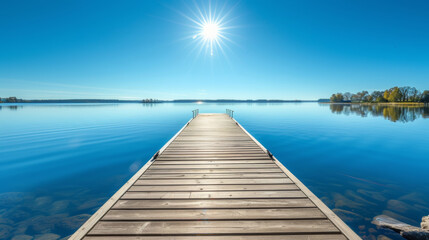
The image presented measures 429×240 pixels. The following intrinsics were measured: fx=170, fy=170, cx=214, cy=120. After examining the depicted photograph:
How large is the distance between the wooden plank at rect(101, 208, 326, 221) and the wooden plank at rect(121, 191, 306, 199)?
0.45 meters

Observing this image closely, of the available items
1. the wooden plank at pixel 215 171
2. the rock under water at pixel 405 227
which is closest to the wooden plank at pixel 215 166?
the wooden plank at pixel 215 171

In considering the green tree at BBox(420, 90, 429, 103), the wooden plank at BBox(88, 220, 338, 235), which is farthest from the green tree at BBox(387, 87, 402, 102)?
the wooden plank at BBox(88, 220, 338, 235)

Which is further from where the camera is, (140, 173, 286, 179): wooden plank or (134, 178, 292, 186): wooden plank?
(140, 173, 286, 179): wooden plank

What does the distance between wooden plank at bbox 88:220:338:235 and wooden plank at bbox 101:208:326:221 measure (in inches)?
3.8

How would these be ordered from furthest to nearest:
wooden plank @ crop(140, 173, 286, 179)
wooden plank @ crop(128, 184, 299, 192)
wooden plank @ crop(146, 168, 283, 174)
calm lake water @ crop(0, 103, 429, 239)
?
calm lake water @ crop(0, 103, 429, 239)
wooden plank @ crop(146, 168, 283, 174)
wooden plank @ crop(140, 173, 286, 179)
wooden plank @ crop(128, 184, 299, 192)

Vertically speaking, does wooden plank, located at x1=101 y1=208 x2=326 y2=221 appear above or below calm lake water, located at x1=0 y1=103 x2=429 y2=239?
above

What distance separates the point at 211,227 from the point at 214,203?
65cm

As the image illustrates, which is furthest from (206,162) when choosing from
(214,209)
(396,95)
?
(396,95)

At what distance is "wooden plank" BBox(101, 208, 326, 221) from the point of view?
3.01 m

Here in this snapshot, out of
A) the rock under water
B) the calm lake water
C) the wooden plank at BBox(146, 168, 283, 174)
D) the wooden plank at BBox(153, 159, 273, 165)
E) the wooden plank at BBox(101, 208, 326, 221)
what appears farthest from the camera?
the wooden plank at BBox(153, 159, 273, 165)

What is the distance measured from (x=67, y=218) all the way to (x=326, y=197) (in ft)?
28.8

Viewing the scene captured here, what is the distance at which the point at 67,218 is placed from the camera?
5195 millimetres

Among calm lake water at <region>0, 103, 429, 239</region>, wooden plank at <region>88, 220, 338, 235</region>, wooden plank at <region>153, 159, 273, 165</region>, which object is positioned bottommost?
calm lake water at <region>0, 103, 429, 239</region>

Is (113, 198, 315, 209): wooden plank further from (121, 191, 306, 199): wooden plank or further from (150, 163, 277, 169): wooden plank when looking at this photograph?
(150, 163, 277, 169): wooden plank
